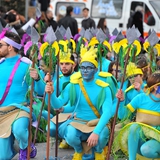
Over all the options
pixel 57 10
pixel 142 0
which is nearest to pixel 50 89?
pixel 142 0

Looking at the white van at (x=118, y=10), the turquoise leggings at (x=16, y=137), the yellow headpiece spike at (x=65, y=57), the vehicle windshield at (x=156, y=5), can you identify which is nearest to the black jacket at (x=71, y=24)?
the white van at (x=118, y=10)

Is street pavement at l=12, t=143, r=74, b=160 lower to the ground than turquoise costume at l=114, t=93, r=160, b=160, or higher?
lower

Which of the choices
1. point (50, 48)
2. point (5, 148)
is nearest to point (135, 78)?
point (50, 48)

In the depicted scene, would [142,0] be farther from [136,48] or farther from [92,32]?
[136,48]

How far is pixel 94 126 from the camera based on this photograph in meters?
6.50

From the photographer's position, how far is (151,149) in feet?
19.2

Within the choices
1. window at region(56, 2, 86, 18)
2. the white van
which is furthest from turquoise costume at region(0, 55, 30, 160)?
window at region(56, 2, 86, 18)

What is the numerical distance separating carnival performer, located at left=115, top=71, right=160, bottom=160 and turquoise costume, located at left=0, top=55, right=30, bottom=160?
106 cm

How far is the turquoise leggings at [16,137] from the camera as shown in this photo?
20.3 feet

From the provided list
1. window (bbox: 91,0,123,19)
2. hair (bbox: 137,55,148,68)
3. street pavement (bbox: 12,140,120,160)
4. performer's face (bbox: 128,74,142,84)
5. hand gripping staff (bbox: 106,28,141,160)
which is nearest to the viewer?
hand gripping staff (bbox: 106,28,141,160)

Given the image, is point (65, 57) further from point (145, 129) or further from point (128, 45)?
point (145, 129)

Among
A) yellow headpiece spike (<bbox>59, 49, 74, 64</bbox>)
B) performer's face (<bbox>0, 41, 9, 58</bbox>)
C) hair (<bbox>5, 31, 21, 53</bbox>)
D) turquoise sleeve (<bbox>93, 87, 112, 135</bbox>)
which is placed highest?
hair (<bbox>5, 31, 21, 53</bbox>)

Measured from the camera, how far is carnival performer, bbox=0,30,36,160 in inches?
246

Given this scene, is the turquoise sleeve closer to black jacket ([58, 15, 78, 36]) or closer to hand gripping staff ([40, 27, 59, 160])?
hand gripping staff ([40, 27, 59, 160])
